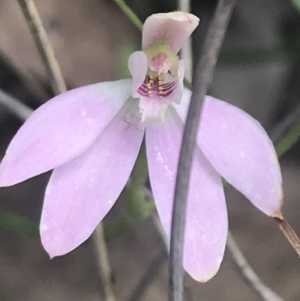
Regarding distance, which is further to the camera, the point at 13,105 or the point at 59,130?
the point at 13,105

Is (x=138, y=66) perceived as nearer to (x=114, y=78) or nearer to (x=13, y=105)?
(x=13, y=105)

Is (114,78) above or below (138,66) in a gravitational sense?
below

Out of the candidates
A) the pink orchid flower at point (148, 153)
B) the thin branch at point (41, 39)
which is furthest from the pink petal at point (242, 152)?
the thin branch at point (41, 39)

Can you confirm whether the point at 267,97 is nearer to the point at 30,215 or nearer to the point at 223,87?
the point at 223,87

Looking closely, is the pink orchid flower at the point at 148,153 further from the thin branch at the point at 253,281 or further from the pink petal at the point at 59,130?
the thin branch at the point at 253,281

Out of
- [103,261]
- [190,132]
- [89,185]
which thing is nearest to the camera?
[190,132]

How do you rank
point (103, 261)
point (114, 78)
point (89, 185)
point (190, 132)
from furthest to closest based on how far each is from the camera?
point (114, 78), point (103, 261), point (89, 185), point (190, 132)

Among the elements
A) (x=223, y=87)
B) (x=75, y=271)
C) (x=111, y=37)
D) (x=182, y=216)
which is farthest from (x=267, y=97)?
(x=182, y=216)

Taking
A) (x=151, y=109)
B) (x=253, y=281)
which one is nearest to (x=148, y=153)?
(x=151, y=109)
